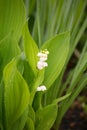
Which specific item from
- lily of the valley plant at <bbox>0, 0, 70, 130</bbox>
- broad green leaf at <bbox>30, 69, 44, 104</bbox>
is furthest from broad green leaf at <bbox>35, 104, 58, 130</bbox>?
broad green leaf at <bbox>30, 69, 44, 104</bbox>

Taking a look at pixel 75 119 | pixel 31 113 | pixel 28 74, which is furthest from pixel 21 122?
pixel 75 119

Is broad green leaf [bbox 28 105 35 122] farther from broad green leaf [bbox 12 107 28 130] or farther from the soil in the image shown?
the soil

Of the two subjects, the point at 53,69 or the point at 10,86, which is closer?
the point at 10,86

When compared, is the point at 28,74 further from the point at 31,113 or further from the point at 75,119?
the point at 75,119

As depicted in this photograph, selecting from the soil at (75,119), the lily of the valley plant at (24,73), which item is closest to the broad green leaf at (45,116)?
the lily of the valley plant at (24,73)

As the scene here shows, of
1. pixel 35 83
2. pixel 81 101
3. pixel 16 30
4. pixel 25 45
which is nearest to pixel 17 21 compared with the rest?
pixel 16 30

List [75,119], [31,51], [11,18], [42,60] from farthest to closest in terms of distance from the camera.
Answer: [75,119], [11,18], [31,51], [42,60]

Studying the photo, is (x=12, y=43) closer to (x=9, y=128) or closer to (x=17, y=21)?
(x=17, y=21)
